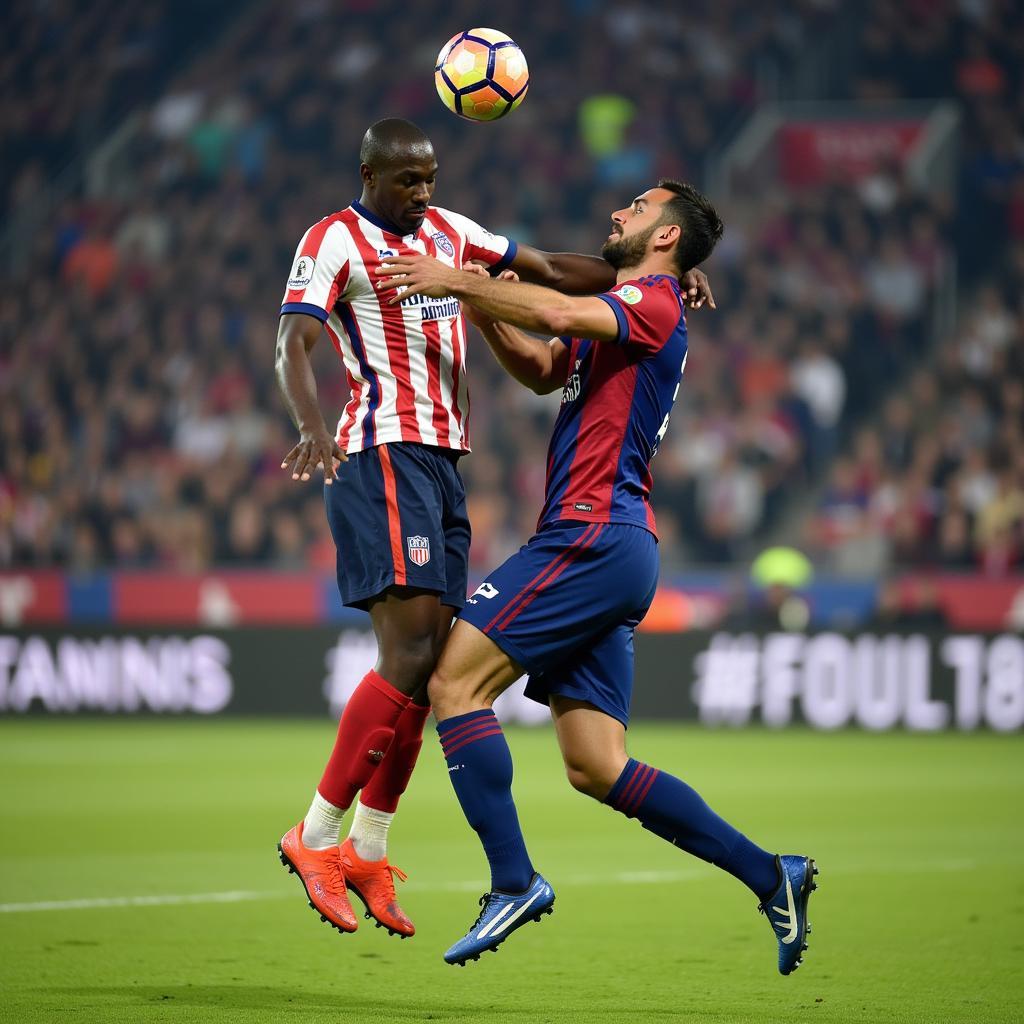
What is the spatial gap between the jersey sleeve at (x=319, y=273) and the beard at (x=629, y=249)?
86cm

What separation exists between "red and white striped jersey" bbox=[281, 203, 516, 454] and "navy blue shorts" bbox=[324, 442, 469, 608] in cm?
7

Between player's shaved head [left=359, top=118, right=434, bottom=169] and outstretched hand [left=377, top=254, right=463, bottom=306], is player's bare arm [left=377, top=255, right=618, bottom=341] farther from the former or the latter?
player's shaved head [left=359, top=118, right=434, bottom=169]

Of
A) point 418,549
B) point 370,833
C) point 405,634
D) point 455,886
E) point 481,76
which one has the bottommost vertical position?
point 455,886

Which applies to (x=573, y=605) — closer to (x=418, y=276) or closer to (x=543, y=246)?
(x=418, y=276)

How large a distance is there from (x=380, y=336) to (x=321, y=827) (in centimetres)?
155

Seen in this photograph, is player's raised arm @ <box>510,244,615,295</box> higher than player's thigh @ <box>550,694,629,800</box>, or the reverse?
player's raised arm @ <box>510,244,615,295</box>

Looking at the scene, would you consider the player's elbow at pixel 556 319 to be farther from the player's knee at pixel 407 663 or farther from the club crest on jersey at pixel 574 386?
the player's knee at pixel 407 663

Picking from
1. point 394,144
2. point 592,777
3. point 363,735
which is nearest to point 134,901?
point 363,735

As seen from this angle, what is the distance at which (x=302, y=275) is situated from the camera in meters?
5.32

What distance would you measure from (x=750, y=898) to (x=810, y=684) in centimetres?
751

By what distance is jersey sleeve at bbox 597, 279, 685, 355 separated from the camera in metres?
5.21

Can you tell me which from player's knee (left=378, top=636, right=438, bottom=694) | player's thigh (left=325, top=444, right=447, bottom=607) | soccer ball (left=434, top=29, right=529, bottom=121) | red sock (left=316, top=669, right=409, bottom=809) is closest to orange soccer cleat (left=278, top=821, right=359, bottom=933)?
red sock (left=316, top=669, right=409, bottom=809)

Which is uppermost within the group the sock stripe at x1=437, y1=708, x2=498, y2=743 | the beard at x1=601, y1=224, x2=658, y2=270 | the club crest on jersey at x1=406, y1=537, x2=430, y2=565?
the beard at x1=601, y1=224, x2=658, y2=270

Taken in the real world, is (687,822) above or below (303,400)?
below
